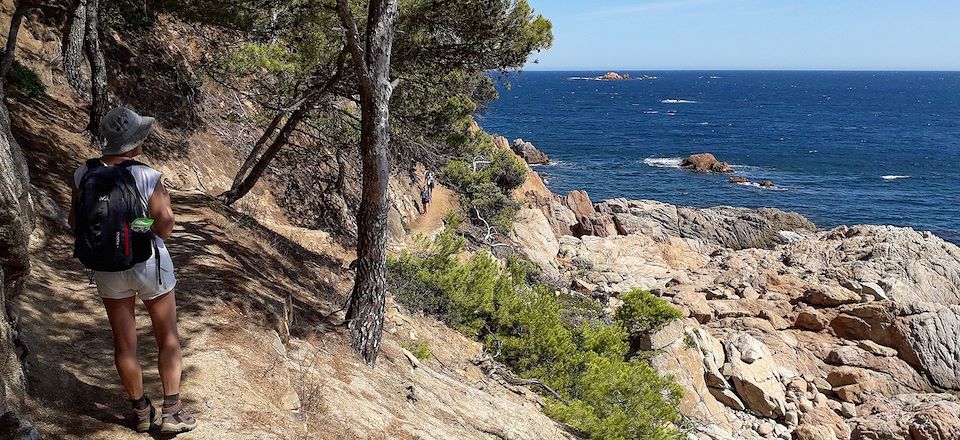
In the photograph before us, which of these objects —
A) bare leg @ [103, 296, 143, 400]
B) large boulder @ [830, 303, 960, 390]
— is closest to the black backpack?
bare leg @ [103, 296, 143, 400]

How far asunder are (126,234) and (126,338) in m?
0.68

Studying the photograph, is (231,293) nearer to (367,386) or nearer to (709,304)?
(367,386)

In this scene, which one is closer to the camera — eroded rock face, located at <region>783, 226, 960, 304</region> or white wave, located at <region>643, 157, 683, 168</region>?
eroded rock face, located at <region>783, 226, 960, 304</region>

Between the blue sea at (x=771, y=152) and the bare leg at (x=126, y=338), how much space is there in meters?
6.20

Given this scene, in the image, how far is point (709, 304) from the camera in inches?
966

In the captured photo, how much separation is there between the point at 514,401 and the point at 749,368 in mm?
11011

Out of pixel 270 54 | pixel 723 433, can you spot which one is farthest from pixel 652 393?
pixel 270 54

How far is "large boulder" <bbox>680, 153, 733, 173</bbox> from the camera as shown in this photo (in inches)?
2391

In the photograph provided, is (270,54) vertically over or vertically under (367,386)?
over

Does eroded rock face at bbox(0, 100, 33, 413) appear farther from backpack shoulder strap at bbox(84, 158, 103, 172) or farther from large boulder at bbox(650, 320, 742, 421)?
large boulder at bbox(650, 320, 742, 421)

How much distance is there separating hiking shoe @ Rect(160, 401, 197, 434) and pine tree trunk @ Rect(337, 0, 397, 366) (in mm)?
2885

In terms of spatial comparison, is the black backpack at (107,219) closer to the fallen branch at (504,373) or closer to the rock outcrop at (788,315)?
the fallen branch at (504,373)

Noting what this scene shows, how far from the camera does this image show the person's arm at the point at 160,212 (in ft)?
11.4

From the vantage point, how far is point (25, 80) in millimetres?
10789
